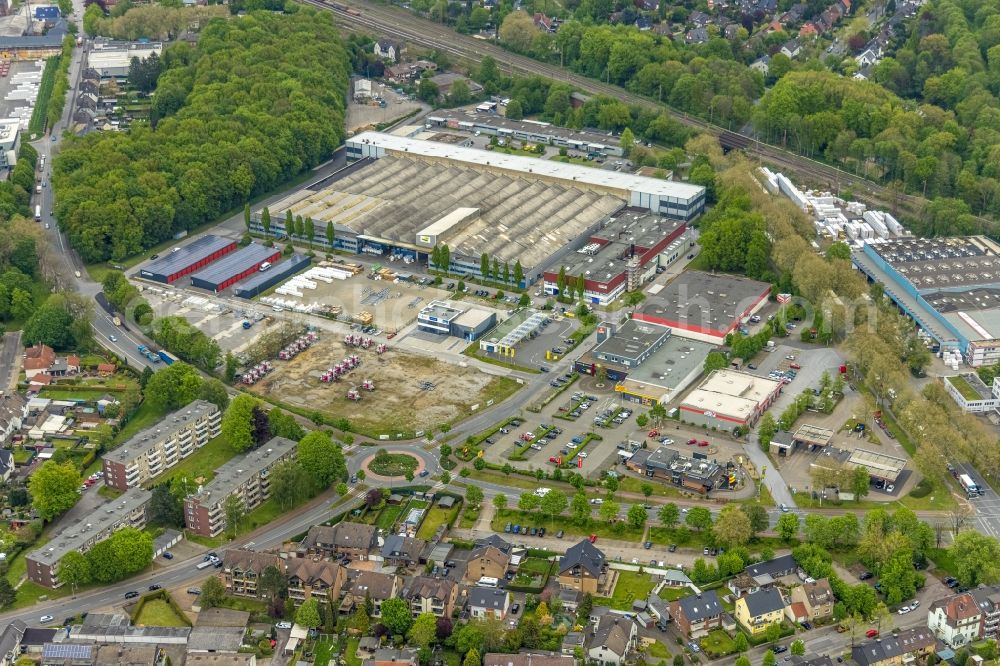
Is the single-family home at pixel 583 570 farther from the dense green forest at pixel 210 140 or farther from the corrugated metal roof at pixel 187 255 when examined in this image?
the dense green forest at pixel 210 140

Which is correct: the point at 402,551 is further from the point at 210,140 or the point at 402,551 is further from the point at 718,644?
the point at 210,140

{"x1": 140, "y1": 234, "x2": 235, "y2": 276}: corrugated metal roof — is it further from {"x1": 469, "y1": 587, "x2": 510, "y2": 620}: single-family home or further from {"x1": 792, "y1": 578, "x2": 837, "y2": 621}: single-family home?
{"x1": 792, "y1": 578, "x2": 837, "y2": 621}: single-family home

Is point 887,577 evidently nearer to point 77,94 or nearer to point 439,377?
point 439,377

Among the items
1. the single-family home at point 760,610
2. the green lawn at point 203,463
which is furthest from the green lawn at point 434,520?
the single-family home at point 760,610

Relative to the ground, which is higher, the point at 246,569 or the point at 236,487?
the point at 236,487

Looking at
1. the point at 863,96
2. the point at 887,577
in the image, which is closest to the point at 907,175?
the point at 863,96

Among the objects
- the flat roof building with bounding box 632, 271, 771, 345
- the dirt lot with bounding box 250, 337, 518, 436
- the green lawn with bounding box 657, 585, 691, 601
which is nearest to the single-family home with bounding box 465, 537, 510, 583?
the green lawn with bounding box 657, 585, 691, 601

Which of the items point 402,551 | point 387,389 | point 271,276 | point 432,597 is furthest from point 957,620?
point 271,276
